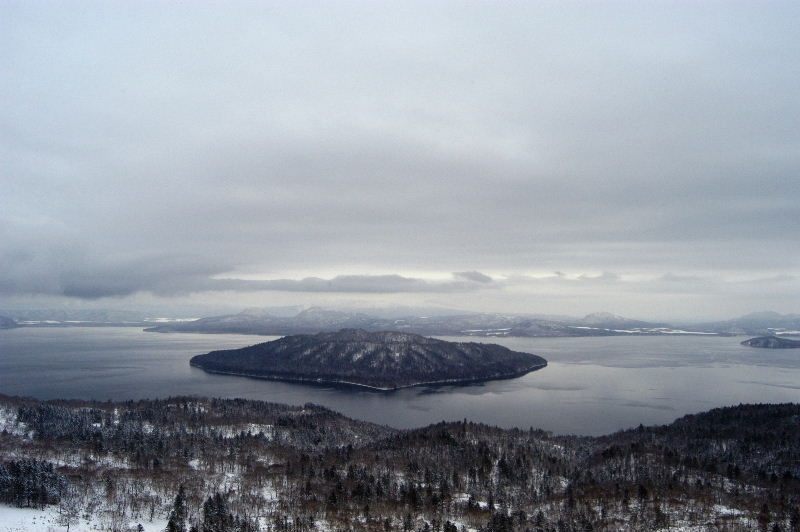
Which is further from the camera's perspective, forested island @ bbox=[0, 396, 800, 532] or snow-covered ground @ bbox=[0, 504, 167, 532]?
forested island @ bbox=[0, 396, 800, 532]

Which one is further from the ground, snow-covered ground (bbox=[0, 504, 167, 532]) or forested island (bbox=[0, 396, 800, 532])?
snow-covered ground (bbox=[0, 504, 167, 532])

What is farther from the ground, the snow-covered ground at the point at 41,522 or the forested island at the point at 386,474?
the snow-covered ground at the point at 41,522

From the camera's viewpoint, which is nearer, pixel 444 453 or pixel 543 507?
pixel 543 507

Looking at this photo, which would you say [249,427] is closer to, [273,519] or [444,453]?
[444,453]

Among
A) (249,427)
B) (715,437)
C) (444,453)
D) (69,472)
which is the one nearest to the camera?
(69,472)

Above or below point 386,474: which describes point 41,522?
above

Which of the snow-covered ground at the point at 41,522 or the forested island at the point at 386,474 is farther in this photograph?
the forested island at the point at 386,474

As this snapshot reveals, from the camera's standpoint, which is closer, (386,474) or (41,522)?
(41,522)

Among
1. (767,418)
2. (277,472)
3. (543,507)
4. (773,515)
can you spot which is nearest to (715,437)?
(767,418)
